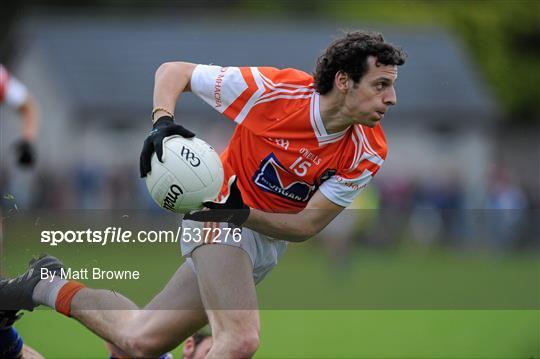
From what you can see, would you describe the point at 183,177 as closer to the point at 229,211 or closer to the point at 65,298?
the point at 229,211

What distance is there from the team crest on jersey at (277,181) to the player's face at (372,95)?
49cm

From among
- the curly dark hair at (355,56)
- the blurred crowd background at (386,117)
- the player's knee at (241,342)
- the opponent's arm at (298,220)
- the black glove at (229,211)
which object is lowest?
the blurred crowd background at (386,117)

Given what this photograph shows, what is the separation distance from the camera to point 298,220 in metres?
5.42

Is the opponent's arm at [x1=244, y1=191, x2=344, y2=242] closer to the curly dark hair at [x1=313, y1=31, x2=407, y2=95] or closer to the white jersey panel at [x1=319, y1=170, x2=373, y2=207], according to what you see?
the white jersey panel at [x1=319, y1=170, x2=373, y2=207]

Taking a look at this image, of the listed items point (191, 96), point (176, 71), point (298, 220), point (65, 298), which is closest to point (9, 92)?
point (176, 71)

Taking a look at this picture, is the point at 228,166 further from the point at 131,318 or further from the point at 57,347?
the point at 57,347

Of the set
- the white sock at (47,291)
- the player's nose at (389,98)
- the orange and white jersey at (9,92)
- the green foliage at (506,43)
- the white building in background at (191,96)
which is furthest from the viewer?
the green foliage at (506,43)

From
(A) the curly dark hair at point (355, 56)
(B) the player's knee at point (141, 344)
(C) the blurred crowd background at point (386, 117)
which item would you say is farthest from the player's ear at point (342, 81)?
(C) the blurred crowd background at point (386, 117)

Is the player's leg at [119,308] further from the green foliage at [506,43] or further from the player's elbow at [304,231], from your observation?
the green foliage at [506,43]

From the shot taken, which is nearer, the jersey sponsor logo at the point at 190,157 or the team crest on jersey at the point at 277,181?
the jersey sponsor logo at the point at 190,157

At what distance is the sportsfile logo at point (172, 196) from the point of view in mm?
4898

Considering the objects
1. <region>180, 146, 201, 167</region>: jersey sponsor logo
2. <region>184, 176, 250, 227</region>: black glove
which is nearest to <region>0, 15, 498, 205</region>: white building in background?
<region>184, 176, 250, 227</region>: black glove

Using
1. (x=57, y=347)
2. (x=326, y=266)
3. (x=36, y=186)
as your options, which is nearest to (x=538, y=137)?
(x=36, y=186)

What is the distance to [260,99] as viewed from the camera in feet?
18.1
